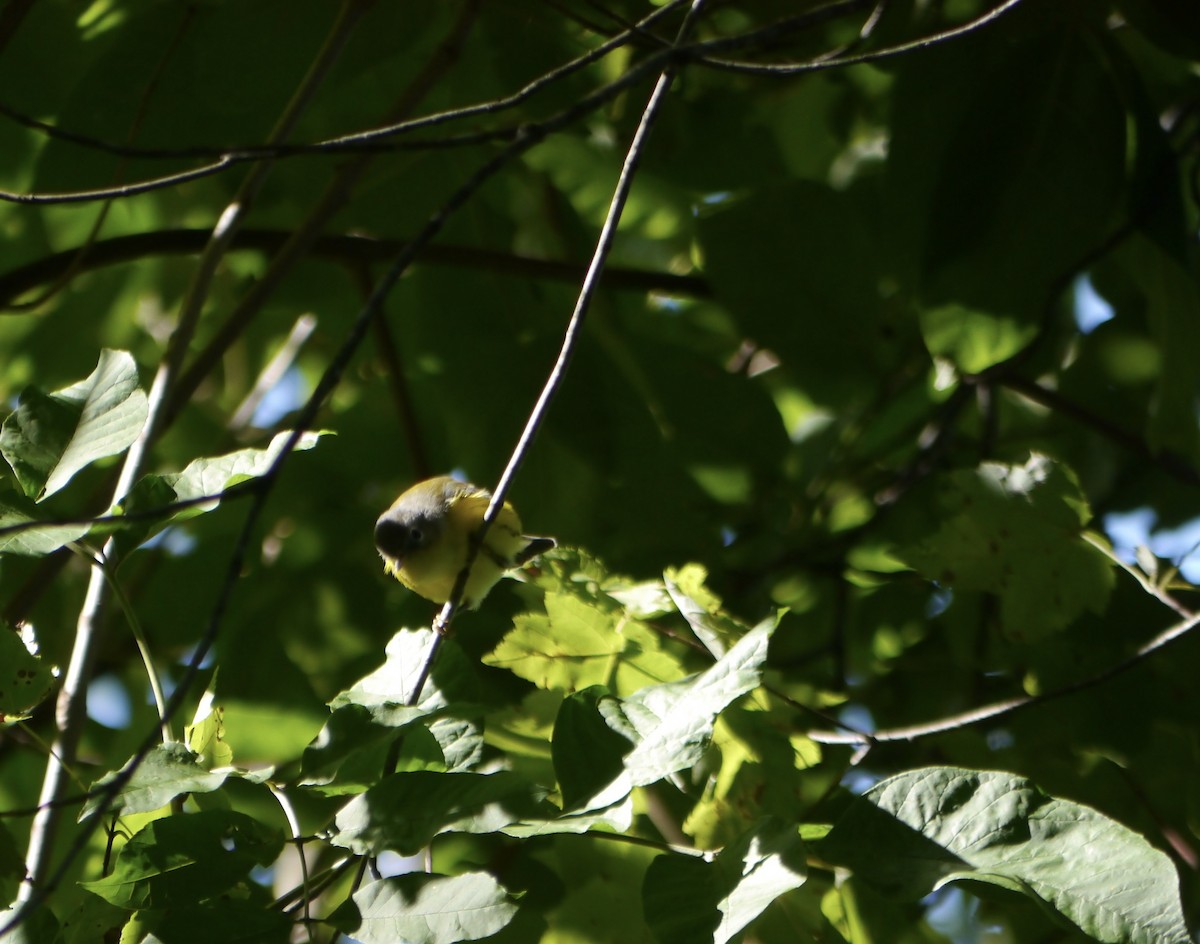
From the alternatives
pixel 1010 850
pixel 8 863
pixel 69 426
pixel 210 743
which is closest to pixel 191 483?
pixel 69 426

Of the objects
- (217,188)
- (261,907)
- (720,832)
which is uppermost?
(217,188)

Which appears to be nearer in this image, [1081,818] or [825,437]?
[1081,818]

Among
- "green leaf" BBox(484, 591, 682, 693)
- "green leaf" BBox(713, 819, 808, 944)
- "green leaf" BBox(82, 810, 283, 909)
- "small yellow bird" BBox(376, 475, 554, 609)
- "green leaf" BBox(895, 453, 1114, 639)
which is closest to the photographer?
"green leaf" BBox(713, 819, 808, 944)

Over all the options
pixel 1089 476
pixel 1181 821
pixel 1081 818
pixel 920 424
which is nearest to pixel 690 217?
pixel 920 424

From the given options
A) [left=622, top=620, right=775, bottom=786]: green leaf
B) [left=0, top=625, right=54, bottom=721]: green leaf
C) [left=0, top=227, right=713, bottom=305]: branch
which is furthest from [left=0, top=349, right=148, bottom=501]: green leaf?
[left=0, top=227, right=713, bottom=305]: branch

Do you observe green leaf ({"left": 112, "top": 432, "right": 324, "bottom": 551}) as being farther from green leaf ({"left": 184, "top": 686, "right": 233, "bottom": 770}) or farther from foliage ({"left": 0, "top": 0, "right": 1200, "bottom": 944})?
green leaf ({"left": 184, "top": 686, "right": 233, "bottom": 770})

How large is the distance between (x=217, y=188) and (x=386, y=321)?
43 cm

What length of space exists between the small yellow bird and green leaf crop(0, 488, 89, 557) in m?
0.80

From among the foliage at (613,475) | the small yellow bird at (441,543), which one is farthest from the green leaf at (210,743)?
the small yellow bird at (441,543)

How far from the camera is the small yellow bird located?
1833mm

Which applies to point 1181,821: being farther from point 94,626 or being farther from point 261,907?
point 94,626

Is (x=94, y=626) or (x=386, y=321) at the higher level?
(x=94, y=626)

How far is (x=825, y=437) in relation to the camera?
206cm

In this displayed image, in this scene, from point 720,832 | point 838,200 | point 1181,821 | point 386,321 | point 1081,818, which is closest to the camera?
point 1081,818
